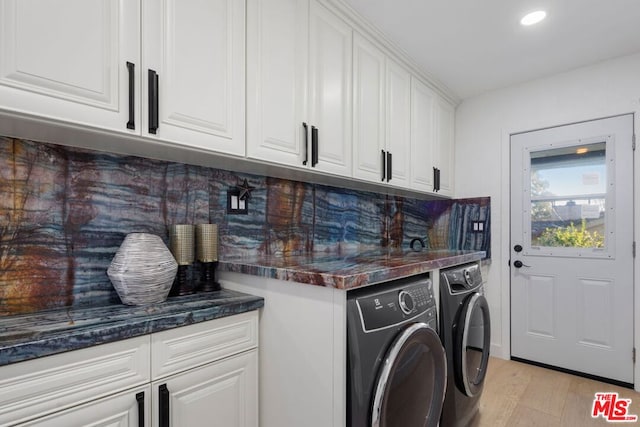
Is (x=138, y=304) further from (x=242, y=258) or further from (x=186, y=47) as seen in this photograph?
(x=186, y=47)

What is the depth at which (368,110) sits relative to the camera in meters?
1.98

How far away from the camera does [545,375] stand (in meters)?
2.53

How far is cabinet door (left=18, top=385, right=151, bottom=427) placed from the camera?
31.9 inches

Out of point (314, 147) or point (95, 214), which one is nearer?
point (95, 214)

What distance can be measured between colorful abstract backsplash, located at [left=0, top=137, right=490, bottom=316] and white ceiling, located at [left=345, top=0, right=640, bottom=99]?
118 centimetres

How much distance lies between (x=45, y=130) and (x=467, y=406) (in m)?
2.25

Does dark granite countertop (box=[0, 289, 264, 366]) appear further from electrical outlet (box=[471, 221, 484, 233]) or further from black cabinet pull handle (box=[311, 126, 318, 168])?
electrical outlet (box=[471, 221, 484, 233])

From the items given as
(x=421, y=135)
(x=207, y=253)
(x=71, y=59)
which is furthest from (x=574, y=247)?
(x=71, y=59)

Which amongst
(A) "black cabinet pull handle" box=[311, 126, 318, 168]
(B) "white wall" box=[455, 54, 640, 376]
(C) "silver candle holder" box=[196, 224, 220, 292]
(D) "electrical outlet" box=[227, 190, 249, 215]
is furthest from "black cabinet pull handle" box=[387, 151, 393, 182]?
(B) "white wall" box=[455, 54, 640, 376]

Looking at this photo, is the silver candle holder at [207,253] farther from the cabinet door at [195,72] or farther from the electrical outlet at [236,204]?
the cabinet door at [195,72]

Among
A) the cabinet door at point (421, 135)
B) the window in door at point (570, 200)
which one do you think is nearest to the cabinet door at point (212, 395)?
the cabinet door at point (421, 135)

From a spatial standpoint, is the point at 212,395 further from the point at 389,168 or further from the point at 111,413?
the point at 389,168

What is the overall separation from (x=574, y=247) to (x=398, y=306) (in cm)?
217

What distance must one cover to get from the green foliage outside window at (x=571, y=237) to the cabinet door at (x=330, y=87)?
1.96 meters
